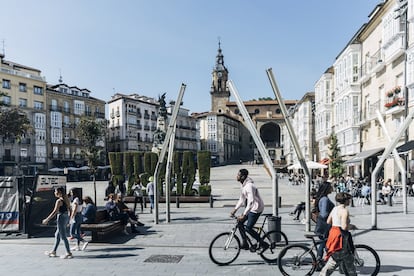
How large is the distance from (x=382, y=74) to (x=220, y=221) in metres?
22.7

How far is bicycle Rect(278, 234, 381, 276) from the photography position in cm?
743

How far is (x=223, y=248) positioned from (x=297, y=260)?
1.64 metres

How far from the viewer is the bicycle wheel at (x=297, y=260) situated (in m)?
7.47

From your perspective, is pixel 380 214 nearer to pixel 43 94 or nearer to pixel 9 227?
pixel 9 227

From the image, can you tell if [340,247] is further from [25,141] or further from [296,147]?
[25,141]

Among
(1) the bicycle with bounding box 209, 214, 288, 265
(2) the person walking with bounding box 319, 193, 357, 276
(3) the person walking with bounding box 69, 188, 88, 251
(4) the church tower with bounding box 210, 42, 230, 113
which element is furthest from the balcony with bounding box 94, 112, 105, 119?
(2) the person walking with bounding box 319, 193, 357, 276

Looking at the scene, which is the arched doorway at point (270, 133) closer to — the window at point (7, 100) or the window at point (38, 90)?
the window at point (38, 90)

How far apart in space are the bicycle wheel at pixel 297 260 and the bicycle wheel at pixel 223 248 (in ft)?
4.23

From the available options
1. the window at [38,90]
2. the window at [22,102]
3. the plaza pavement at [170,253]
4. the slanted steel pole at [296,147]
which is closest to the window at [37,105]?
the window at [38,90]

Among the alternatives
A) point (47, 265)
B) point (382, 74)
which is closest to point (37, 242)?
point (47, 265)

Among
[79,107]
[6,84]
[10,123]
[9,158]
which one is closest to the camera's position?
[10,123]

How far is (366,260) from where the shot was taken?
7832 mm

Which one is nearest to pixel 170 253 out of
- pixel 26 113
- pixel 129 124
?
pixel 26 113

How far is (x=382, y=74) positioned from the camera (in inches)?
1233
